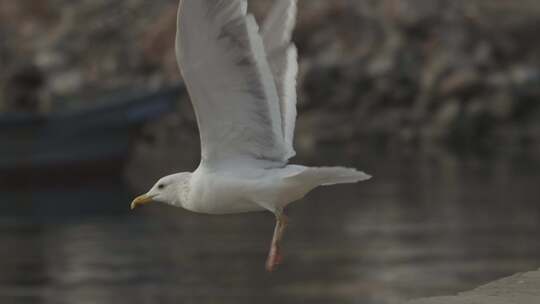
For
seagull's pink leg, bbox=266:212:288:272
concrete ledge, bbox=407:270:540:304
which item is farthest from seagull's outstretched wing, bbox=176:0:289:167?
concrete ledge, bbox=407:270:540:304

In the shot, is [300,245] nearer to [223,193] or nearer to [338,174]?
[223,193]

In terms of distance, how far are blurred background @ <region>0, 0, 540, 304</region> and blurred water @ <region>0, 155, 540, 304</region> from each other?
4cm

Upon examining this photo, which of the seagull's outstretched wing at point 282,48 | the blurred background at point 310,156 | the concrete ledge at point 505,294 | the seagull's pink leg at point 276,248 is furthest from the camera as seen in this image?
the blurred background at point 310,156

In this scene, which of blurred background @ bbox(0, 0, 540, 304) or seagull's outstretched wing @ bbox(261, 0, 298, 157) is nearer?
seagull's outstretched wing @ bbox(261, 0, 298, 157)

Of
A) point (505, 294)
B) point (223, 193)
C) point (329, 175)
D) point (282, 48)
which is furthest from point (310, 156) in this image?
point (505, 294)

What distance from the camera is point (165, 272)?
16.1m

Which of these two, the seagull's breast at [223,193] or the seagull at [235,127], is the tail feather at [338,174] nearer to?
the seagull at [235,127]

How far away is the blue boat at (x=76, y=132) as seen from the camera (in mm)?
27500

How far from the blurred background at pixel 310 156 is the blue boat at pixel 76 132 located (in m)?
0.04

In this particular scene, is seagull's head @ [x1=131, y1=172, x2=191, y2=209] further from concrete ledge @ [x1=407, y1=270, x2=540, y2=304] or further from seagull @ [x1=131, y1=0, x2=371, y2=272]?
concrete ledge @ [x1=407, y1=270, x2=540, y2=304]

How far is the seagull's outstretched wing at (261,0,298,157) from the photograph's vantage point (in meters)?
9.52

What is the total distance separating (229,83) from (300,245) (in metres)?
9.28

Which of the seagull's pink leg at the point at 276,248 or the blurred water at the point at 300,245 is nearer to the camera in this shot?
the seagull's pink leg at the point at 276,248

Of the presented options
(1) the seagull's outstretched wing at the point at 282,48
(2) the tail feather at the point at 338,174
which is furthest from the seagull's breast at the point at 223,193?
(1) the seagull's outstretched wing at the point at 282,48
